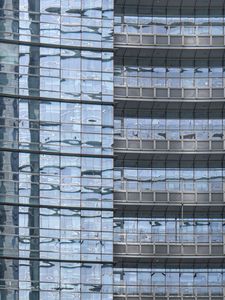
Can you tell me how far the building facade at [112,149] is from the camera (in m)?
86.2

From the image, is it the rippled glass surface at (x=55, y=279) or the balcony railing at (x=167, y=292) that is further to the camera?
the balcony railing at (x=167, y=292)

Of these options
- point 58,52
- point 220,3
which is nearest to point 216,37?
point 220,3

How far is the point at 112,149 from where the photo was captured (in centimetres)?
8775

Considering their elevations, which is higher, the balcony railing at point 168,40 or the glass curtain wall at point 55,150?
the balcony railing at point 168,40

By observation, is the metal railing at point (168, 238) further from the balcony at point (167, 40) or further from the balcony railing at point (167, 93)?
the balcony at point (167, 40)

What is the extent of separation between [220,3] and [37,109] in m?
14.2

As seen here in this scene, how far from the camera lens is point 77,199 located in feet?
285

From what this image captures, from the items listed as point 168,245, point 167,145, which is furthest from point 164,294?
point 167,145

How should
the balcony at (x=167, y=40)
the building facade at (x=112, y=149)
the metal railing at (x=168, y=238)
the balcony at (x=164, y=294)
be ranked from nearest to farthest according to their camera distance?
the building facade at (x=112, y=149)
the balcony at (x=164, y=294)
the metal railing at (x=168, y=238)
the balcony at (x=167, y=40)

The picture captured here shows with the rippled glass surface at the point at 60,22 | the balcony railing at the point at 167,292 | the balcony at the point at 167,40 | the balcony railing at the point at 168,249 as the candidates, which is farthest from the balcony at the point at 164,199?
the rippled glass surface at the point at 60,22

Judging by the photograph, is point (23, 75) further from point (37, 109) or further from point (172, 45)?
point (172, 45)

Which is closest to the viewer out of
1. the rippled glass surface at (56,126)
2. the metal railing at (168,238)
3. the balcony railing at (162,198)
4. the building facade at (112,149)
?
the building facade at (112,149)

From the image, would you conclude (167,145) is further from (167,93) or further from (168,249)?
(168,249)

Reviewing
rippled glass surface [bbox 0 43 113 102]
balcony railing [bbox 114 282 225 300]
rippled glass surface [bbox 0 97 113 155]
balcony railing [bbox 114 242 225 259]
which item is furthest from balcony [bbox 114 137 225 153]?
balcony railing [bbox 114 282 225 300]
